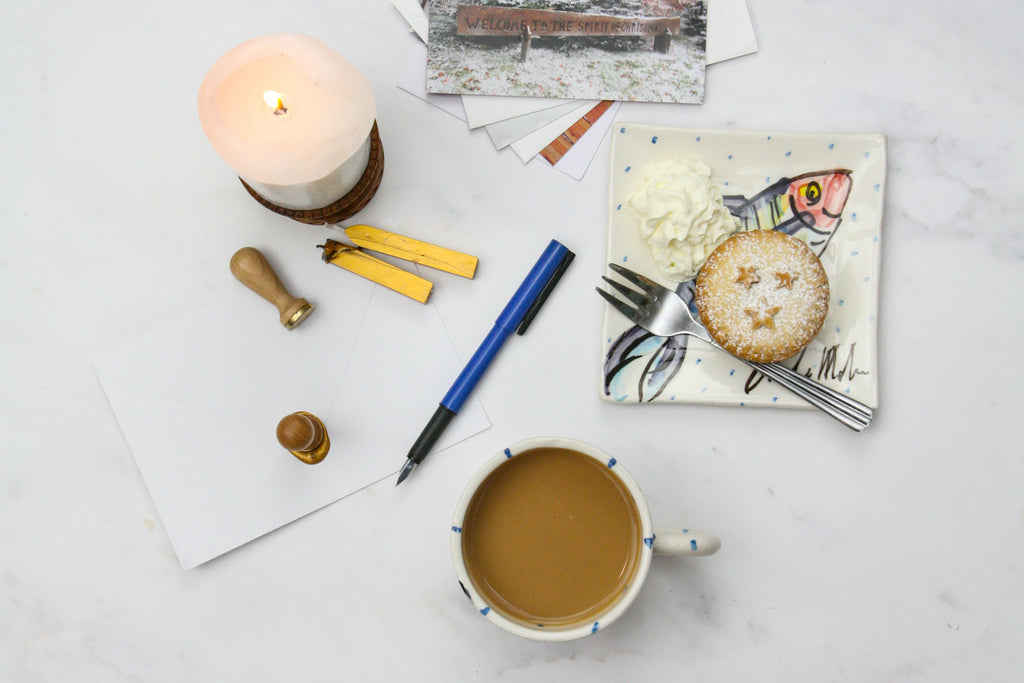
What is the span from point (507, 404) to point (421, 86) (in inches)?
13.7

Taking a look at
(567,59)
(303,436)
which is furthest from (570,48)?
(303,436)

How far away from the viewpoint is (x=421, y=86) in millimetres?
746

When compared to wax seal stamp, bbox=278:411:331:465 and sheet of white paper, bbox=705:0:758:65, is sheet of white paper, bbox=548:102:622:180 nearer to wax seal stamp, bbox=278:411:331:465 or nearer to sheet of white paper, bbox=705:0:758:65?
sheet of white paper, bbox=705:0:758:65

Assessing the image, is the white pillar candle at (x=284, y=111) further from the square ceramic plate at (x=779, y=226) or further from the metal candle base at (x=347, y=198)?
the square ceramic plate at (x=779, y=226)

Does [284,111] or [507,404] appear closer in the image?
[284,111]

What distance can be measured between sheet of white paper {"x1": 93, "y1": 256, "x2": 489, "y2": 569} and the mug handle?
0.71ft

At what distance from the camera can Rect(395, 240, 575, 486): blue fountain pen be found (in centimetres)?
72

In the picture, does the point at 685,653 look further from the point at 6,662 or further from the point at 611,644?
the point at 6,662

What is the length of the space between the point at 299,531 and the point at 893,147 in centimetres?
74

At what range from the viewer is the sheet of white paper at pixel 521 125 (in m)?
0.74

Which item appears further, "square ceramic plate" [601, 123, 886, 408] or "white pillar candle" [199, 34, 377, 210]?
"square ceramic plate" [601, 123, 886, 408]

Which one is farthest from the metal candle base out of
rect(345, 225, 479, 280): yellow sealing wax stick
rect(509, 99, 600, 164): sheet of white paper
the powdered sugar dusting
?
the powdered sugar dusting

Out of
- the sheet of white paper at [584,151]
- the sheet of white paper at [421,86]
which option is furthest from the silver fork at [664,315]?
the sheet of white paper at [421,86]

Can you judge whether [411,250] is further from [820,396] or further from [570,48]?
[820,396]
